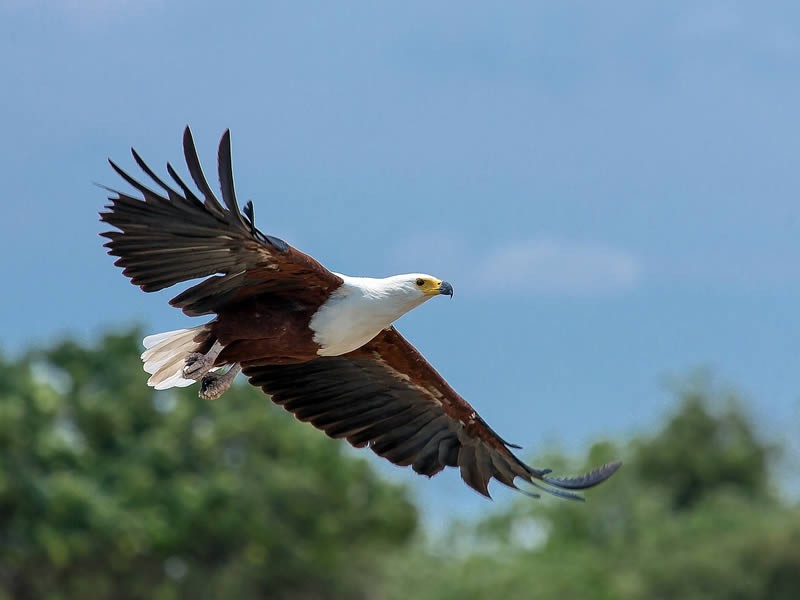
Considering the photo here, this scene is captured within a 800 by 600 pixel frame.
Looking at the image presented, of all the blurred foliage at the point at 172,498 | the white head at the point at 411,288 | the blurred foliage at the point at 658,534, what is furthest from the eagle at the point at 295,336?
the blurred foliage at the point at 658,534

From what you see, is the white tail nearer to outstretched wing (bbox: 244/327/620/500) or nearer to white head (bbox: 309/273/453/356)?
outstretched wing (bbox: 244/327/620/500)

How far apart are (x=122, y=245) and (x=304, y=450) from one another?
2110cm

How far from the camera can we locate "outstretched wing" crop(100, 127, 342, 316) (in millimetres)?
9086

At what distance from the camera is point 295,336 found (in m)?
10.1

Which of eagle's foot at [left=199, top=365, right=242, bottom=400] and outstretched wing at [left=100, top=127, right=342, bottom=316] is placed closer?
outstretched wing at [left=100, top=127, right=342, bottom=316]

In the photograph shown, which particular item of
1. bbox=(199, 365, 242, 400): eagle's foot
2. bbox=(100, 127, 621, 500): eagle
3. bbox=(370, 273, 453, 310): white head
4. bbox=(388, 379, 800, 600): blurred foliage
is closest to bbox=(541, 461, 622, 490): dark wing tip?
bbox=(100, 127, 621, 500): eagle

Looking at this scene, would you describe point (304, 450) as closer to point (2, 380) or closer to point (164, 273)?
point (2, 380)

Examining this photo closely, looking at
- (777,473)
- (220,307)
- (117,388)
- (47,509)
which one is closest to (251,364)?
(220,307)

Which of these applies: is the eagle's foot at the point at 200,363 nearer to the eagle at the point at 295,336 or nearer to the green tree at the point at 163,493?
the eagle at the point at 295,336

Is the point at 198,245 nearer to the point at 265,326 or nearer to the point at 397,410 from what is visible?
the point at 265,326

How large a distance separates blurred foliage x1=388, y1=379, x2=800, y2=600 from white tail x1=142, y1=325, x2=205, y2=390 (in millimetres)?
25159

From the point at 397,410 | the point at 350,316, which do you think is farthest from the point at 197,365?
the point at 397,410

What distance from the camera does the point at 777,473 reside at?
47719 mm

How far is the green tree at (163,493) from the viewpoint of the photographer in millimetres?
26828
